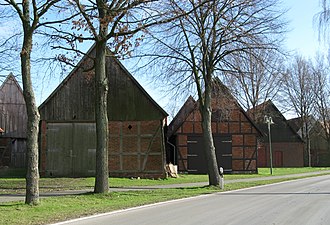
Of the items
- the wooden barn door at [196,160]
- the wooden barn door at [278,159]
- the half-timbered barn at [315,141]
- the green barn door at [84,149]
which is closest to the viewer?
the green barn door at [84,149]

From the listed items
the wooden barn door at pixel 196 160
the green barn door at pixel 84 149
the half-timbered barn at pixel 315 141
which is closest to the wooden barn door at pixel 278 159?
the half-timbered barn at pixel 315 141

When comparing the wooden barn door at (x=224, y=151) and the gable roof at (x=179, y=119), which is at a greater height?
the gable roof at (x=179, y=119)

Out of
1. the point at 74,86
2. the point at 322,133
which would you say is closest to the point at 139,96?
the point at 74,86

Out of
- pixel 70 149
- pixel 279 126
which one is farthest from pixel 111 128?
pixel 279 126

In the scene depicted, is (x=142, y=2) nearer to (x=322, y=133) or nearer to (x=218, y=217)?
(x=218, y=217)

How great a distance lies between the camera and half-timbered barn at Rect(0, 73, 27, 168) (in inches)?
1548

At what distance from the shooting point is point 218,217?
11469 millimetres

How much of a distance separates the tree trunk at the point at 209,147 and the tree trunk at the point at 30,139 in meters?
11.2

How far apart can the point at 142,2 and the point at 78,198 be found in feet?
23.6

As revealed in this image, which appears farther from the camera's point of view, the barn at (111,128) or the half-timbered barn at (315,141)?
the half-timbered barn at (315,141)

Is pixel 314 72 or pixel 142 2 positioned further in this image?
pixel 314 72

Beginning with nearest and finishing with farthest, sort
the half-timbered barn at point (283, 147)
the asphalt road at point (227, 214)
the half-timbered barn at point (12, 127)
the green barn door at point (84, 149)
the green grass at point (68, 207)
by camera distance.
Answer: the asphalt road at point (227, 214), the green grass at point (68, 207), the green barn door at point (84, 149), the half-timbered barn at point (12, 127), the half-timbered barn at point (283, 147)

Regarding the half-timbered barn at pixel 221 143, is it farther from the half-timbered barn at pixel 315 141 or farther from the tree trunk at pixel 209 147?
the half-timbered barn at pixel 315 141

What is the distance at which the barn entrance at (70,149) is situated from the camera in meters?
29.0
